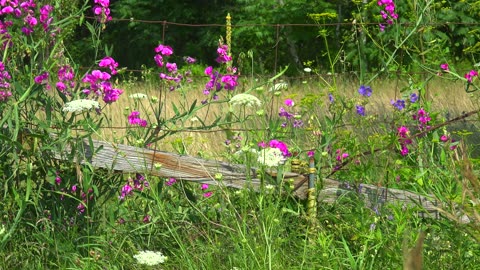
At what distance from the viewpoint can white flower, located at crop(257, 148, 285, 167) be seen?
2.45m

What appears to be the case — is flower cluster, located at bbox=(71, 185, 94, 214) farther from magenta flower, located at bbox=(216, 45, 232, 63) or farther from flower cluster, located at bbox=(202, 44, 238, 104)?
magenta flower, located at bbox=(216, 45, 232, 63)

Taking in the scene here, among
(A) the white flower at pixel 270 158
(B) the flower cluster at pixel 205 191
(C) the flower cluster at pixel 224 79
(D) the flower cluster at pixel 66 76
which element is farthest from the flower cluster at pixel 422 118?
(D) the flower cluster at pixel 66 76

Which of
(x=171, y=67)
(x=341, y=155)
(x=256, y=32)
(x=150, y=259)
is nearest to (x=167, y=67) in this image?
(x=171, y=67)

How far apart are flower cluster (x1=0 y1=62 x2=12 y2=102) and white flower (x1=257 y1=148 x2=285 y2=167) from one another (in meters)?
1.06

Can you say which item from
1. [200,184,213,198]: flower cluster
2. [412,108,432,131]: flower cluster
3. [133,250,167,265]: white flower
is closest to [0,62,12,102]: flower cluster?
[200,184,213,198]: flower cluster

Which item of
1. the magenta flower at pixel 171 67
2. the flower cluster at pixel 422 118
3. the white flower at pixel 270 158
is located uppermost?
the magenta flower at pixel 171 67

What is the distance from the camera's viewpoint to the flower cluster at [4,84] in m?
3.02

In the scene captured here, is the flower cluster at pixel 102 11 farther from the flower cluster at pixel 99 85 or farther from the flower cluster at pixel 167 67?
the flower cluster at pixel 167 67

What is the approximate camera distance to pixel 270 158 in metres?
2.49

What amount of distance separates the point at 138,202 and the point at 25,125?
65 cm

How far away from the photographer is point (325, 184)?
10.3 ft

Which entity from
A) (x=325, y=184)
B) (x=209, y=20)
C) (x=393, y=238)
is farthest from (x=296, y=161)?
(x=209, y=20)

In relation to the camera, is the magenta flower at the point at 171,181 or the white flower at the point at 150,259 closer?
the white flower at the point at 150,259

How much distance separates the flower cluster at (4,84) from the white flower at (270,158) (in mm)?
1056
